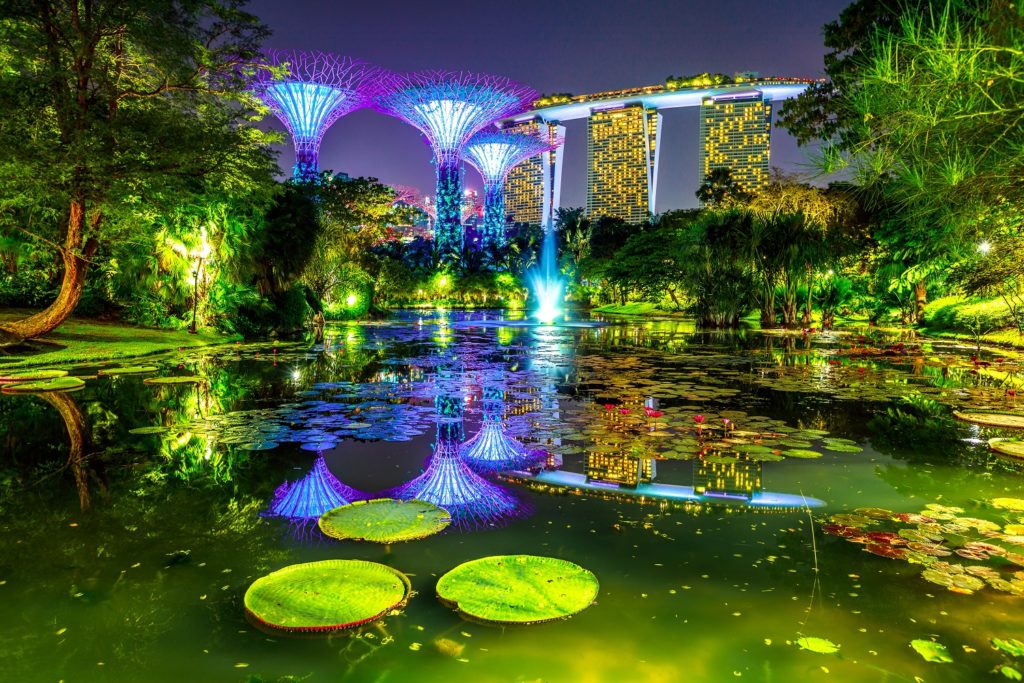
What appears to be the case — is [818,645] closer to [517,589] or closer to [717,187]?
[517,589]

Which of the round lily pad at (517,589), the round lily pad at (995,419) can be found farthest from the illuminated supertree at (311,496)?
the round lily pad at (995,419)

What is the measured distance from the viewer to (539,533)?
3.79 m

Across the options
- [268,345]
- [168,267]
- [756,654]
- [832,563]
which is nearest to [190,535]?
[756,654]

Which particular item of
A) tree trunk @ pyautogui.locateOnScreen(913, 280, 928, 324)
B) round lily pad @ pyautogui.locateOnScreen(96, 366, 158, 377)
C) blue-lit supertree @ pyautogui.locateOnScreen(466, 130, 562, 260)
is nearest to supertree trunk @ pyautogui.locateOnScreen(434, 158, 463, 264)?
blue-lit supertree @ pyautogui.locateOnScreen(466, 130, 562, 260)

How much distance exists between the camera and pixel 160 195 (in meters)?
12.9

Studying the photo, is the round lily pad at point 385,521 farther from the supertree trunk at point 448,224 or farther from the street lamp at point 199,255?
the supertree trunk at point 448,224

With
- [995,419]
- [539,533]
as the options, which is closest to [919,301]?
[995,419]

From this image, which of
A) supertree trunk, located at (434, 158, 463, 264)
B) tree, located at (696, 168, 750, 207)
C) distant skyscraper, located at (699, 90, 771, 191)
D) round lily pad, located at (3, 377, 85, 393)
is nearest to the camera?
round lily pad, located at (3, 377, 85, 393)

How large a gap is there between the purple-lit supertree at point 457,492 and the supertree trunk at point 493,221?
66513 mm

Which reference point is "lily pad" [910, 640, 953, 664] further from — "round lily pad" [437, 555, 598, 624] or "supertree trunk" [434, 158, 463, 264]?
"supertree trunk" [434, 158, 463, 264]

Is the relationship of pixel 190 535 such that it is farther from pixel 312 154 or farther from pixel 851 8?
pixel 312 154

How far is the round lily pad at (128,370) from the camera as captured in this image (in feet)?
34.6

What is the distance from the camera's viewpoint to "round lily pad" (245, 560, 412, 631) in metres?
2.73

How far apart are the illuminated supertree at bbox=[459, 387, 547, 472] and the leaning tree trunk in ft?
33.0
